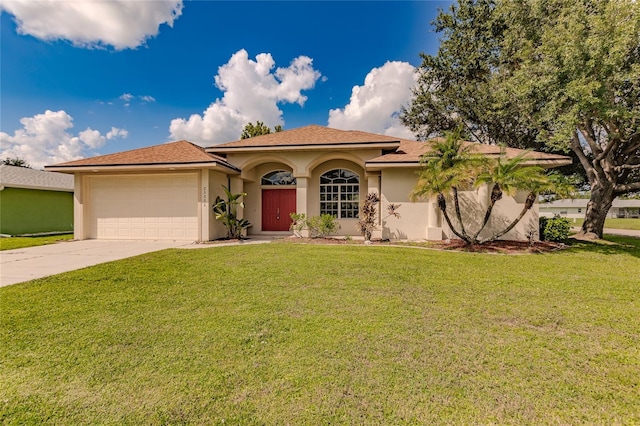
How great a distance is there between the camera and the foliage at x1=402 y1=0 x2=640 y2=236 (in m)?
9.29

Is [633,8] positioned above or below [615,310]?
above

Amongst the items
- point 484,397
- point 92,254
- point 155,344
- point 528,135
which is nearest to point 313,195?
point 92,254

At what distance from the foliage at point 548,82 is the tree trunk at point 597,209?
45 mm

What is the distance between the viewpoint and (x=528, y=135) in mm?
17781

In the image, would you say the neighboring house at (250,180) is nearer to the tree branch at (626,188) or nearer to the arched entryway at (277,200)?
the arched entryway at (277,200)

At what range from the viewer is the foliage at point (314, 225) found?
508 inches

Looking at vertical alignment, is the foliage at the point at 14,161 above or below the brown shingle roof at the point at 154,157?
above

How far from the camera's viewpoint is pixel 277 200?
50.3ft

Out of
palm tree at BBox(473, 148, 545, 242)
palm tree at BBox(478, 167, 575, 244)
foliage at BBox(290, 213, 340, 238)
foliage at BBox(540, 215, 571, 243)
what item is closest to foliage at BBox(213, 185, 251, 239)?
foliage at BBox(290, 213, 340, 238)

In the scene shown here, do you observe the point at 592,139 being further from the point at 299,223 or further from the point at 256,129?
the point at 256,129

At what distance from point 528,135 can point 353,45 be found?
41.3ft

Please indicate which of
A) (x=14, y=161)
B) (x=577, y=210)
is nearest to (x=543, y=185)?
(x=577, y=210)

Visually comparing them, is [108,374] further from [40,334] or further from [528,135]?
[528,135]

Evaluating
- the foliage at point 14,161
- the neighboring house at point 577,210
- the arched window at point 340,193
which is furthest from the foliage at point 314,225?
the foliage at point 14,161
